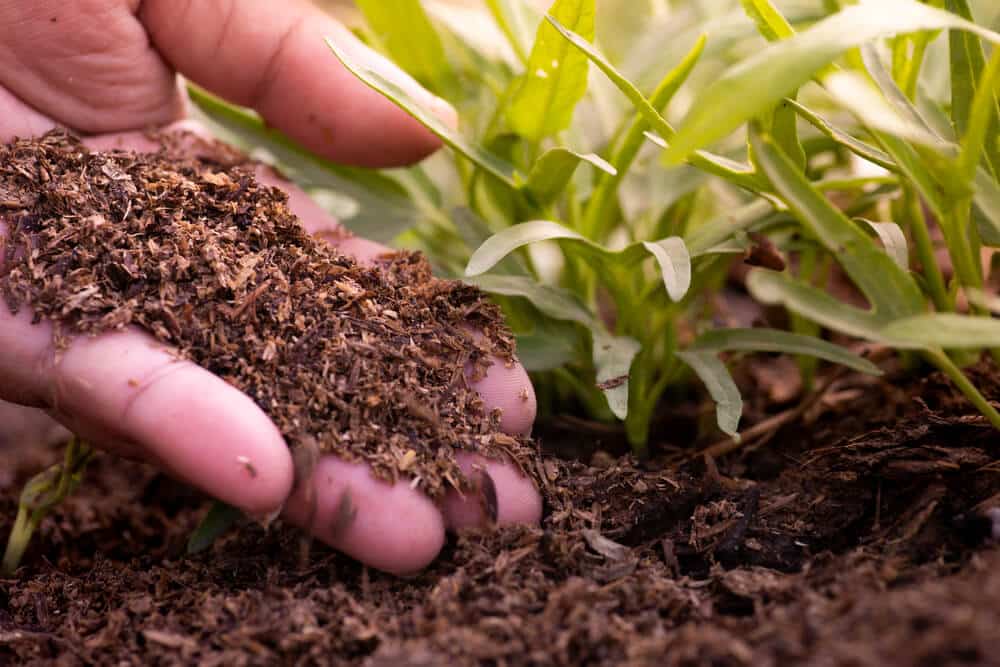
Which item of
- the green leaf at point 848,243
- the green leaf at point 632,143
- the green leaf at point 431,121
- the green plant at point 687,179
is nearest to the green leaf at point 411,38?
the green plant at point 687,179

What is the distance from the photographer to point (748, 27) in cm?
133

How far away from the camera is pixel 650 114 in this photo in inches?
39.8

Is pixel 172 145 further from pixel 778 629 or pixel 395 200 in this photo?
pixel 778 629

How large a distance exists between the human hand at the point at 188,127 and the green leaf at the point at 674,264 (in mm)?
259

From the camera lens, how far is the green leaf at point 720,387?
1.04 m

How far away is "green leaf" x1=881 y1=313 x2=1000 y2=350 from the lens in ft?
2.62

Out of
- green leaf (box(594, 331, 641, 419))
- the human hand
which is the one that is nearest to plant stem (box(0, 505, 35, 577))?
the human hand

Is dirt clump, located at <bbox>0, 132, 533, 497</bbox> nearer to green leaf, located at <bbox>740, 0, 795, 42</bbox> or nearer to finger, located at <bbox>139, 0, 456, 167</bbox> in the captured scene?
finger, located at <bbox>139, 0, 456, 167</bbox>

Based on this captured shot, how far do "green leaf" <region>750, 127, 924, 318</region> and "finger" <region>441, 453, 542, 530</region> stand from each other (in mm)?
482

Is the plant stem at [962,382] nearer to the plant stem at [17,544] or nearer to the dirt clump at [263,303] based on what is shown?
the dirt clump at [263,303]

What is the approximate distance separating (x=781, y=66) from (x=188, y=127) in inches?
46.6

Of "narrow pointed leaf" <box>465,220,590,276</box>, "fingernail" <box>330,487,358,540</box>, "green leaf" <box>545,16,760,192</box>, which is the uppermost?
"green leaf" <box>545,16,760,192</box>

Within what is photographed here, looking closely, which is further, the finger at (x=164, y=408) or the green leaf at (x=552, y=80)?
the green leaf at (x=552, y=80)

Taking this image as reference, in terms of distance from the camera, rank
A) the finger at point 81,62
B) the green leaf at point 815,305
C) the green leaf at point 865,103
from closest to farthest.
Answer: the green leaf at point 865,103
the green leaf at point 815,305
the finger at point 81,62
